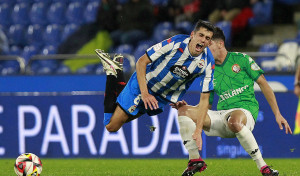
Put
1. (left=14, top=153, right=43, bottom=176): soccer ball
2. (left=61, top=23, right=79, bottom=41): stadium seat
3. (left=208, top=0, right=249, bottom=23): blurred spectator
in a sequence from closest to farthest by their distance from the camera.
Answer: (left=14, top=153, right=43, bottom=176): soccer ball → (left=208, top=0, right=249, bottom=23): blurred spectator → (left=61, top=23, right=79, bottom=41): stadium seat

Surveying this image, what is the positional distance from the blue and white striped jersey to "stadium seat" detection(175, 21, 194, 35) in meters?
6.31

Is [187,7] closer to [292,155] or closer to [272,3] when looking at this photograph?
[272,3]

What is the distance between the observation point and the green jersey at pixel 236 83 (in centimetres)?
769

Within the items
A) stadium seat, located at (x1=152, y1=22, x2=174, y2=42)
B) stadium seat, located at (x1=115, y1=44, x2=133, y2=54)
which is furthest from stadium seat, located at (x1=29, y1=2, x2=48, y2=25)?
stadium seat, located at (x1=152, y1=22, x2=174, y2=42)

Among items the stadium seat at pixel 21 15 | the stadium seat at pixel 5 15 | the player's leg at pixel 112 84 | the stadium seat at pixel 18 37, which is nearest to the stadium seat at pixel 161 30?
the stadium seat at pixel 18 37

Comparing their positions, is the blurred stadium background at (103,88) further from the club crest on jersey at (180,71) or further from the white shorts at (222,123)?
the club crest on jersey at (180,71)

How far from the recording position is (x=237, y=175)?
7.56 meters

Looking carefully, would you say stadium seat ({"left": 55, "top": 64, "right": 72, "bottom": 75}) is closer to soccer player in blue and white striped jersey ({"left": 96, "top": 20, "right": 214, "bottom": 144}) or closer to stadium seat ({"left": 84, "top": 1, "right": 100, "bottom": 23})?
stadium seat ({"left": 84, "top": 1, "right": 100, "bottom": 23})

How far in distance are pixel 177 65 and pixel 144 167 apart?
7.31ft

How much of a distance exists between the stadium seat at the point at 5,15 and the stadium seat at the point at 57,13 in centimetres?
125

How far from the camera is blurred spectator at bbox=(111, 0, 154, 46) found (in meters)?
14.1

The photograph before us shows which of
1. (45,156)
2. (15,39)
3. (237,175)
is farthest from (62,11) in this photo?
(237,175)

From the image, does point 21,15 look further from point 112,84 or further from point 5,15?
point 112,84

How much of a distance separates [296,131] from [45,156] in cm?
398
